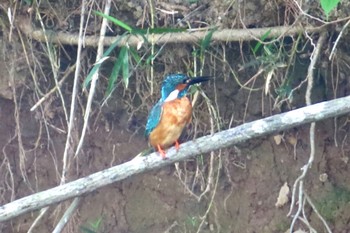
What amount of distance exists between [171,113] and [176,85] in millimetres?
114

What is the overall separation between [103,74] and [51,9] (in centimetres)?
37

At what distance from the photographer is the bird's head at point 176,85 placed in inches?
147

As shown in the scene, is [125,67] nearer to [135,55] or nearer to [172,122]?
[135,55]

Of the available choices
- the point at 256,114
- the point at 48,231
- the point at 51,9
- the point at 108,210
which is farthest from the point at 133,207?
the point at 51,9

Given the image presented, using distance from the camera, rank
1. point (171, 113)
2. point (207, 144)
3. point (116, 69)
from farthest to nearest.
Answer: point (171, 113)
point (116, 69)
point (207, 144)

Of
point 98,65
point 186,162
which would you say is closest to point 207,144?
point 98,65

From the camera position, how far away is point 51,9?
3996 millimetres

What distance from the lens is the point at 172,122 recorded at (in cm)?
372

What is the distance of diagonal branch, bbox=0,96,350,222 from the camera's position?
315 cm

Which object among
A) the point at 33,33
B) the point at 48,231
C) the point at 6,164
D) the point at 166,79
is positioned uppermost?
the point at 33,33

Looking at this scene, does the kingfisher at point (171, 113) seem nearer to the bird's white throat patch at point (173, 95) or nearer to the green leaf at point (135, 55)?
the bird's white throat patch at point (173, 95)

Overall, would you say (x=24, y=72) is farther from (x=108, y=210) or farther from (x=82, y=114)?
(x=108, y=210)

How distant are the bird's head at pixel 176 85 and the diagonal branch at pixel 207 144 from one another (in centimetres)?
55

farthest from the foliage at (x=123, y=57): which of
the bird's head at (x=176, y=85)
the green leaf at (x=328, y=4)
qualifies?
the green leaf at (x=328, y=4)
